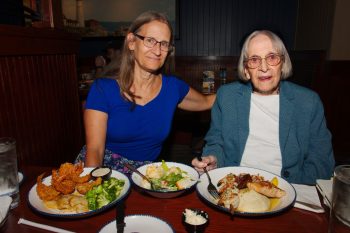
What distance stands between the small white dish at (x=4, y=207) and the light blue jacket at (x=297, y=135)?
1.18 meters

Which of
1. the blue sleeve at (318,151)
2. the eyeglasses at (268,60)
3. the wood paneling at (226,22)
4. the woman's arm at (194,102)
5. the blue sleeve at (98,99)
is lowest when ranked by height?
the blue sleeve at (318,151)

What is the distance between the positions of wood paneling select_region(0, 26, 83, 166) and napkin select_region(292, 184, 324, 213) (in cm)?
176

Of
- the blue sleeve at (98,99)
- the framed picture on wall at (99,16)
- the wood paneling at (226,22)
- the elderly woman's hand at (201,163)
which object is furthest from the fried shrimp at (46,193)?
the framed picture on wall at (99,16)

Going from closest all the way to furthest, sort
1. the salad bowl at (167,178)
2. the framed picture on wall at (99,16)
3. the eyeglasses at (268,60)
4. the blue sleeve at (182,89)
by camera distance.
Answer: the salad bowl at (167,178) → the eyeglasses at (268,60) → the blue sleeve at (182,89) → the framed picture on wall at (99,16)

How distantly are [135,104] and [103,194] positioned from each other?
95 cm

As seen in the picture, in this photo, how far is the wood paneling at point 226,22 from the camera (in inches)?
236

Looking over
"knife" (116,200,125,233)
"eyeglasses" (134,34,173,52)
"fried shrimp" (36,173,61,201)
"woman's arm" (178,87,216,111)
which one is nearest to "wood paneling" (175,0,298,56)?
"woman's arm" (178,87,216,111)

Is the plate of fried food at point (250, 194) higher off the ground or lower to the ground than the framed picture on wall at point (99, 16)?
lower

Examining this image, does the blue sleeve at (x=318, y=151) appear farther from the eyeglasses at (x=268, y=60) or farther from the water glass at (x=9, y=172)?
the water glass at (x=9, y=172)

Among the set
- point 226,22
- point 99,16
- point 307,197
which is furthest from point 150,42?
point 99,16

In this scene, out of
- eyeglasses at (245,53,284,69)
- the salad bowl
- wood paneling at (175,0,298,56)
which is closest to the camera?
the salad bowl

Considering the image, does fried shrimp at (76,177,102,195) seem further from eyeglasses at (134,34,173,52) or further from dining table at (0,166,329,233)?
eyeglasses at (134,34,173,52)

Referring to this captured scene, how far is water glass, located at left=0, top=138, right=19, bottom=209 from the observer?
1070 millimetres

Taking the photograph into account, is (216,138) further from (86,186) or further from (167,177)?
(86,186)
